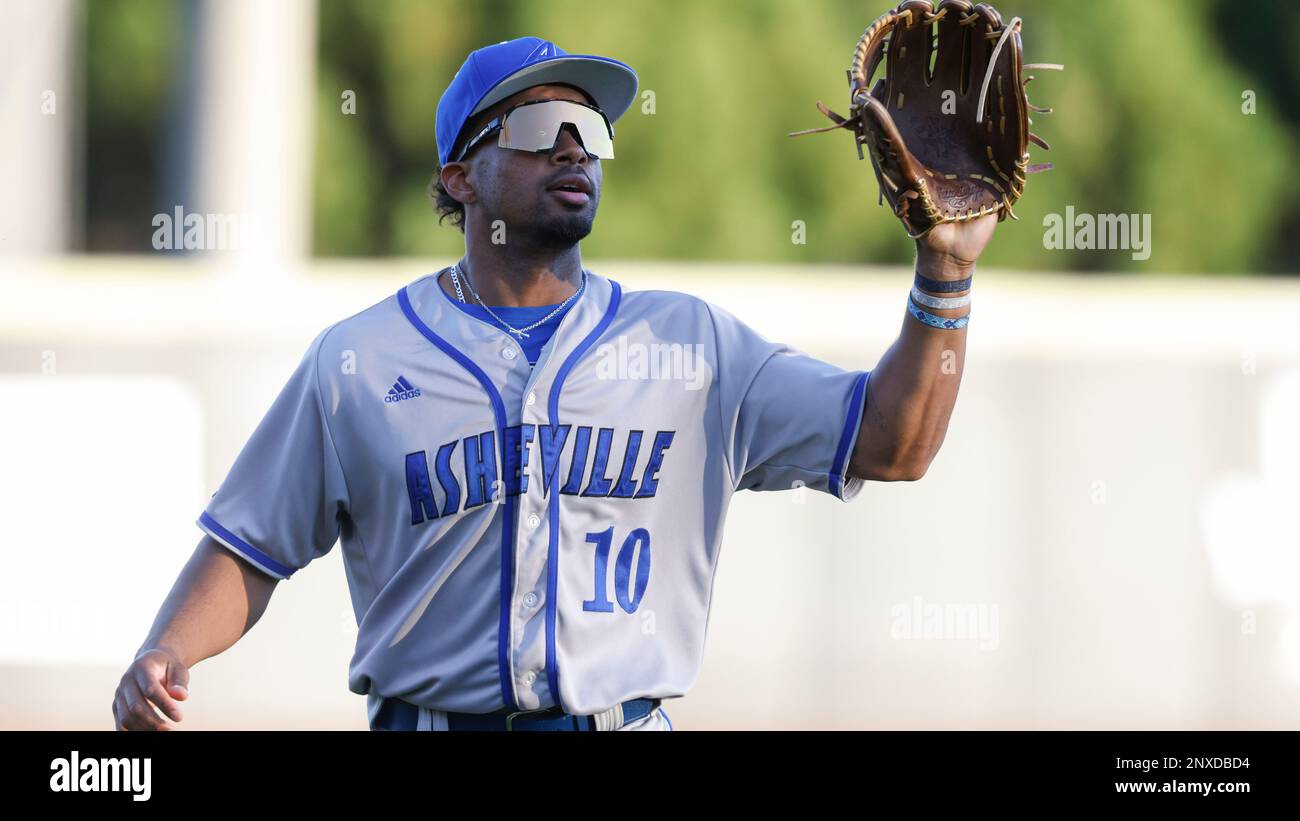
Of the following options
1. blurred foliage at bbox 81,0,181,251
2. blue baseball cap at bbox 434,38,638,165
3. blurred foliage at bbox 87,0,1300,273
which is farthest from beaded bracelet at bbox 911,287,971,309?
blurred foliage at bbox 81,0,181,251

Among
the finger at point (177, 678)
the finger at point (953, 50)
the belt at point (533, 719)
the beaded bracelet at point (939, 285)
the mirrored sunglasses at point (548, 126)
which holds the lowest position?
the belt at point (533, 719)

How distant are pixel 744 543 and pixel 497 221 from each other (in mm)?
3669

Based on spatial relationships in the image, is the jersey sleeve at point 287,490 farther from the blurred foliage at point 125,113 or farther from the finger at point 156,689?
the blurred foliage at point 125,113

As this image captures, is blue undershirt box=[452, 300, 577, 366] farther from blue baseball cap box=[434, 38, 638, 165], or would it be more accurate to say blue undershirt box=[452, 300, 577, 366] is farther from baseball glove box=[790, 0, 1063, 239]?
baseball glove box=[790, 0, 1063, 239]

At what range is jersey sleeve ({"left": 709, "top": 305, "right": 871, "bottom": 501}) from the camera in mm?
3156

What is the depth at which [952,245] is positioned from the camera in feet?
9.69

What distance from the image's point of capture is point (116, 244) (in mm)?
13062

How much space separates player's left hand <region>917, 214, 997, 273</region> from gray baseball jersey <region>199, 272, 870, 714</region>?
1.01 feet

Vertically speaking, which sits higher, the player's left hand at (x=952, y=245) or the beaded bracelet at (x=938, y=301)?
the player's left hand at (x=952, y=245)

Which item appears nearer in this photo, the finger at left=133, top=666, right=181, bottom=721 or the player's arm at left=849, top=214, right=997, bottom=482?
the player's arm at left=849, top=214, right=997, bottom=482

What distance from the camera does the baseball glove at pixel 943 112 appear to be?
2975 millimetres

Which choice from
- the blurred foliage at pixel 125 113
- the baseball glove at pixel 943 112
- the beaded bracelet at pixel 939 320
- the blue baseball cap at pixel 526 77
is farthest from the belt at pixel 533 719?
the blurred foliage at pixel 125 113

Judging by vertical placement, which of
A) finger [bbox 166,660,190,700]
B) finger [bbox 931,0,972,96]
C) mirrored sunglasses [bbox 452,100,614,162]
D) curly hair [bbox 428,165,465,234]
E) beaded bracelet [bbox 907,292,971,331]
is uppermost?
finger [bbox 931,0,972,96]

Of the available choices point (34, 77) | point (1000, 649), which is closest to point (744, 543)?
point (1000, 649)
